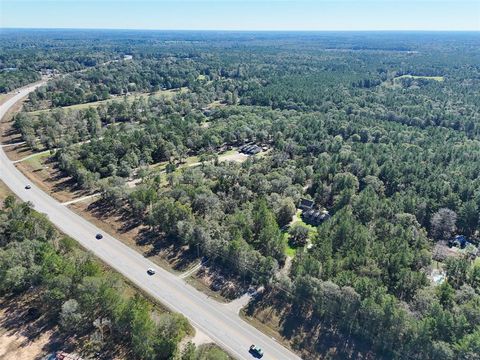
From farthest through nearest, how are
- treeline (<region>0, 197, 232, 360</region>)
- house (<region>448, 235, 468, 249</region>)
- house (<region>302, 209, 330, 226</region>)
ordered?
house (<region>302, 209, 330, 226</region>) < house (<region>448, 235, 468, 249</region>) < treeline (<region>0, 197, 232, 360</region>)

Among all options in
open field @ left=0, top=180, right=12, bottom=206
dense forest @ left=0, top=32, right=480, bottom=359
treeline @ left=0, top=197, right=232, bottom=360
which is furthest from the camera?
open field @ left=0, top=180, right=12, bottom=206

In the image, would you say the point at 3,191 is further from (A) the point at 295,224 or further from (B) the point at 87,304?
(A) the point at 295,224

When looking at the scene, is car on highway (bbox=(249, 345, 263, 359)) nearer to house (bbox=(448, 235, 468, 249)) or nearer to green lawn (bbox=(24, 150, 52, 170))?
house (bbox=(448, 235, 468, 249))

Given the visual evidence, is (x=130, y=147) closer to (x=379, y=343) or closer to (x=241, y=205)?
(x=241, y=205)

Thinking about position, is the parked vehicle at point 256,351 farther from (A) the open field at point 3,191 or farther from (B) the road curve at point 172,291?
(A) the open field at point 3,191

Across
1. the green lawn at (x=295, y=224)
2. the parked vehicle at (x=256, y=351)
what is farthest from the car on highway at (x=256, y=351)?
the green lawn at (x=295, y=224)

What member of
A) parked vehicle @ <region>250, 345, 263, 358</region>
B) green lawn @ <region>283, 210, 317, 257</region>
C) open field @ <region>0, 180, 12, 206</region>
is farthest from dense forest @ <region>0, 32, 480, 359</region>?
open field @ <region>0, 180, 12, 206</region>

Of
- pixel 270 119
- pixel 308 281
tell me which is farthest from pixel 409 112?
pixel 308 281
